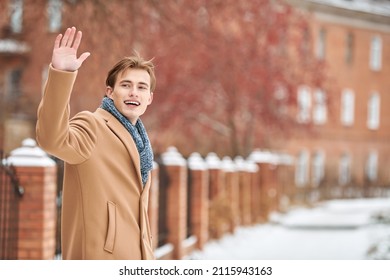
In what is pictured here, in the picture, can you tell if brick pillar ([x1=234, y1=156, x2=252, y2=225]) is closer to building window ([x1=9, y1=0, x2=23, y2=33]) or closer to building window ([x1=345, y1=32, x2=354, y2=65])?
building window ([x1=345, y1=32, x2=354, y2=65])

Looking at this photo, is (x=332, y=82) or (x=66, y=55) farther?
(x=332, y=82)

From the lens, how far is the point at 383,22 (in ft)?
26.2

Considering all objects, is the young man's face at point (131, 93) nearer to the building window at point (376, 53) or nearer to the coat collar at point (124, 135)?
the coat collar at point (124, 135)

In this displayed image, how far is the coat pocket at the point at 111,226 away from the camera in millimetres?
2893

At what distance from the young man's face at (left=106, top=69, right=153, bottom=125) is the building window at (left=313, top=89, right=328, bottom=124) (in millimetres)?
6808

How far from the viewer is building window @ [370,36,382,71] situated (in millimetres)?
8059

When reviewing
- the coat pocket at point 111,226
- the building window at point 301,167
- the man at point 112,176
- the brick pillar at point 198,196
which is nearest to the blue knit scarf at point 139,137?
the man at point 112,176

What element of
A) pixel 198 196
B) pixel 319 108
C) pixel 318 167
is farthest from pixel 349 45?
pixel 198 196

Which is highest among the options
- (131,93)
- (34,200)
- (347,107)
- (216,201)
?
(347,107)

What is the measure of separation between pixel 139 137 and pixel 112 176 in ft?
0.53

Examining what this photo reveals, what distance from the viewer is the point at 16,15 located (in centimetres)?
797

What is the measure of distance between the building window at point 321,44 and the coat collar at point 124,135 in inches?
259

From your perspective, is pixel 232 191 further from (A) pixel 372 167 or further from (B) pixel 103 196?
(B) pixel 103 196
